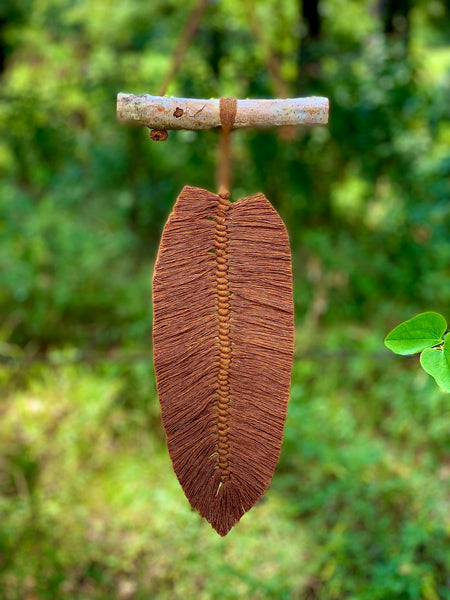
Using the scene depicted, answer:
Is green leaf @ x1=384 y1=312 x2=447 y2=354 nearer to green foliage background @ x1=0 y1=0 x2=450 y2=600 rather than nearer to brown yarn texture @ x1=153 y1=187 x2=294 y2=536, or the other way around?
brown yarn texture @ x1=153 y1=187 x2=294 y2=536

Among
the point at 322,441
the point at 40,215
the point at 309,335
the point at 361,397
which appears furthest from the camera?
the point at 40,215

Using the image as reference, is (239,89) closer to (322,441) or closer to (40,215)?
(40,215)

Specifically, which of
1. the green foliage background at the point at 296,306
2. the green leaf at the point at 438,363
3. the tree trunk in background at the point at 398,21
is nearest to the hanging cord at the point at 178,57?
the green foliage background at the point at 296,306

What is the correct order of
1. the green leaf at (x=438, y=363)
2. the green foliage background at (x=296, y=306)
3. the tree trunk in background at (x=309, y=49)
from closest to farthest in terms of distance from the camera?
the green leaf at (x=438, y=363) < the green foliage background at (x=296, y=306) < the tree trunk in background at (x=309, y=49)

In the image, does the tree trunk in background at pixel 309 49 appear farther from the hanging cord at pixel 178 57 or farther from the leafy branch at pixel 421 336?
the leafy branch at pixel 421 336

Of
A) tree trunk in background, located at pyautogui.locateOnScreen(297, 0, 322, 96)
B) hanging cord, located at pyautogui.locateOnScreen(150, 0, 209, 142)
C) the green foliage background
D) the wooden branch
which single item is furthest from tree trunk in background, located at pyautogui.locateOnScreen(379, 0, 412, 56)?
the wooden branch

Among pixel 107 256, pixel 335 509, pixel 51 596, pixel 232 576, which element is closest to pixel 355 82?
pixel 107 256

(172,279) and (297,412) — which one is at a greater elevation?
(172,279)
